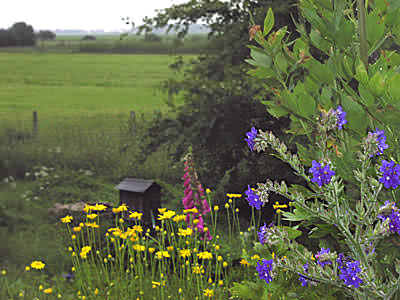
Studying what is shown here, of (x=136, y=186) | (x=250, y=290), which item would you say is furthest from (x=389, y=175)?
(x=136, y=186)

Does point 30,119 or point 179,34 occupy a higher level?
point 179,34

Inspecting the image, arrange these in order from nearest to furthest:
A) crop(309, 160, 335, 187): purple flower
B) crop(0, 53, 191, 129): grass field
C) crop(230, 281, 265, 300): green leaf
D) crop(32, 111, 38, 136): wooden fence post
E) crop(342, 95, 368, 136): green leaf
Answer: crop(309, 160, 335, 187): purple flower
crop(342, 95, 368, 136): green leaf
crop(230, 281, 265, 300): green leaf
crop(32, 111, 38, 136): wooden fence post
crop(0, 53, 191, 129): grass field

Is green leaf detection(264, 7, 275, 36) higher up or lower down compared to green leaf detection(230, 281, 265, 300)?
higher up

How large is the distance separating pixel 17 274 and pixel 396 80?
4803 millimetres

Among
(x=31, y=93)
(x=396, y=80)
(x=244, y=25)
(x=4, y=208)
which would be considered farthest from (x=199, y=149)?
(x=31, y=93)

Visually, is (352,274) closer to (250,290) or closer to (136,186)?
(250,290)

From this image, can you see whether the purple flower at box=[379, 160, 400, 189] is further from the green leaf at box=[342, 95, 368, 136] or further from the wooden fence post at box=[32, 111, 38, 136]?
the wooden fence post at box=[32, 111, 38, 136]

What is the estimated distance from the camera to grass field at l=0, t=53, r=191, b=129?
48.5 feet

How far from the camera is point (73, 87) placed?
843 inches

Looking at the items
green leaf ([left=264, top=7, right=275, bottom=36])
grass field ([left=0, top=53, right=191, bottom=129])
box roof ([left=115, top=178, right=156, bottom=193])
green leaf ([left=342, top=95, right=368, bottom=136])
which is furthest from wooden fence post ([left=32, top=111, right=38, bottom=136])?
green leaf ([left=342, top=95, right=368, bottom=136])

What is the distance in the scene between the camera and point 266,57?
2479 millimetres

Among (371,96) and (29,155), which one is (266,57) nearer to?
(371,96)

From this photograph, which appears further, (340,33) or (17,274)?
(17,274)

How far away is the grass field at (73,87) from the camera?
14.8 metres
